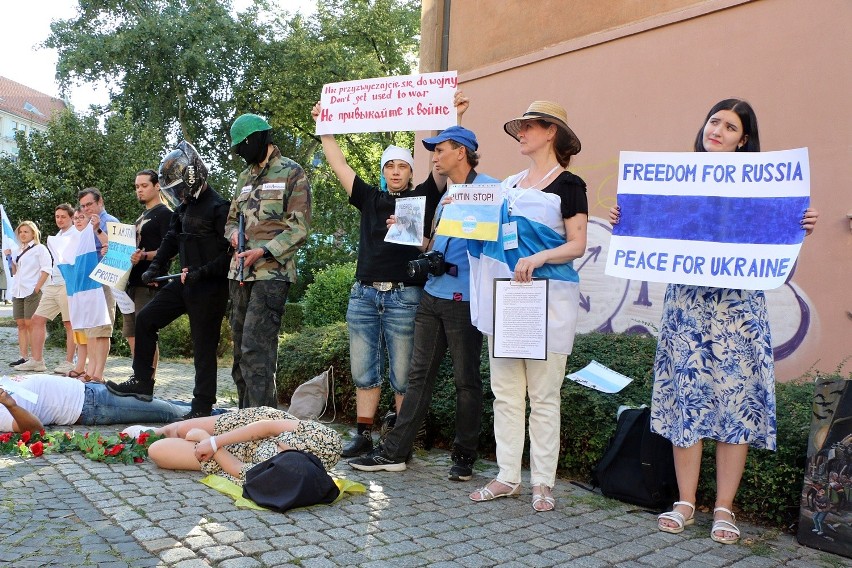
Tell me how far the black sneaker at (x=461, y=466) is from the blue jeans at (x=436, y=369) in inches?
1.2

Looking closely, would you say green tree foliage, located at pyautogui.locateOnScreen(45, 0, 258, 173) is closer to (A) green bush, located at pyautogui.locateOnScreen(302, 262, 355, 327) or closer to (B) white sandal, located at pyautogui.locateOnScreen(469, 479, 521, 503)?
(A) green bush, located at pyautogui.locateOnScreen(302, 262, 355, 327)

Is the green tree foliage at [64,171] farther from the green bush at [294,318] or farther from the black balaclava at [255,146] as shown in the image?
the black balaclava at [255,146]

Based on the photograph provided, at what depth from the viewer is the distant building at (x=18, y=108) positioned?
6519 cm

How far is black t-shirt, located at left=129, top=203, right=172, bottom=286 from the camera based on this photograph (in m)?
→ 7.29

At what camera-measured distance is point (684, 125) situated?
272 inches

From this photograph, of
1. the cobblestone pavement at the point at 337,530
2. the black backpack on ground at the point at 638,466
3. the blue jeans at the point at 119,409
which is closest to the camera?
the cobblestone pavement at the point at 337,530

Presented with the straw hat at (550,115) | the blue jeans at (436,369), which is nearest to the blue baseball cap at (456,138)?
the straw hat at (550,115)

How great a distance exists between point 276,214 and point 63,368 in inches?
221

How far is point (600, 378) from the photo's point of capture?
510cm

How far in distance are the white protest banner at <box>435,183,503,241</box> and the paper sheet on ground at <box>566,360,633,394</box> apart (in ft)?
4.72

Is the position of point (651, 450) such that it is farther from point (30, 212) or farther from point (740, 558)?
point (30, 212)

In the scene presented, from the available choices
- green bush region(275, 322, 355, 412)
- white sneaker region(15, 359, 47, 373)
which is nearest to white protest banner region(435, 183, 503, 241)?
green bush region(275, 322, 355, 412)

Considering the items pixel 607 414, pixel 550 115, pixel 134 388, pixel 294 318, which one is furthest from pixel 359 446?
pixel 294 318

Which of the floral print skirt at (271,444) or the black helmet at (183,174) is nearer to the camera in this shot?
the floral print skirt at (271,444)
